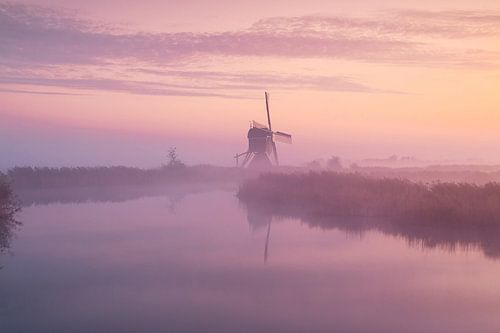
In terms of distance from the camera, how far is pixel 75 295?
10430mm

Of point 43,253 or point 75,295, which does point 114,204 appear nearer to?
point 43,253

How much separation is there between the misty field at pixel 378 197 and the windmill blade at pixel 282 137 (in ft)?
64.9

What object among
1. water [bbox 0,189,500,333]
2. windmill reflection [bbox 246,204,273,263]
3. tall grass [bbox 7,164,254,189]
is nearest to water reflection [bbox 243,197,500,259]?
windmill reflection [bbox 246,204,273,263]

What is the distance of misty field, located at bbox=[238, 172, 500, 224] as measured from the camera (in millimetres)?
19219

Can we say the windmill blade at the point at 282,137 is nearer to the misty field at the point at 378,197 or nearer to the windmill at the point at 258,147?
the windmill at the point at 258,147

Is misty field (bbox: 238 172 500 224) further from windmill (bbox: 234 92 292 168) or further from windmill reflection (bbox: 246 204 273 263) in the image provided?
windmill (bbox: 234 92 292 168)

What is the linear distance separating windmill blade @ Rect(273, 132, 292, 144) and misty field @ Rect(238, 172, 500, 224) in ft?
64.9

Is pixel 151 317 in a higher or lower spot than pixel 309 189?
lower

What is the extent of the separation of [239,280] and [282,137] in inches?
1545

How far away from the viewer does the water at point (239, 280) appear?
357 inches

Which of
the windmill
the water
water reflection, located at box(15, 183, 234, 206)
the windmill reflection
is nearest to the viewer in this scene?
the water

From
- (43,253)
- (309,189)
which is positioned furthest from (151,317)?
(309,189)

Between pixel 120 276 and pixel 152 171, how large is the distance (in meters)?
29.0

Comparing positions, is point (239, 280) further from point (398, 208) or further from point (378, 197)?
point (378, 197)
